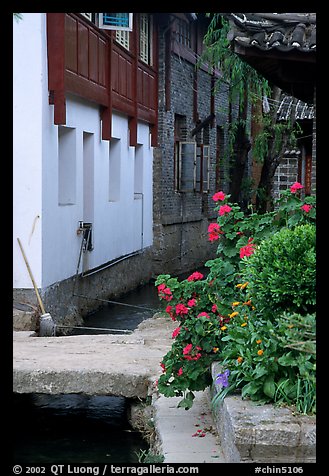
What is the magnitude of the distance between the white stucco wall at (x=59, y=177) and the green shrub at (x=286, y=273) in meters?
5.37

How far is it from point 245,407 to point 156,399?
1863 mm

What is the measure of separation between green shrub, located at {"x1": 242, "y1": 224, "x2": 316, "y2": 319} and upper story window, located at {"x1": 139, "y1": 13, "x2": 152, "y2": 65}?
37.7 feet

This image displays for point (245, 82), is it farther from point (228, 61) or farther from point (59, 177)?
point (59, 177)

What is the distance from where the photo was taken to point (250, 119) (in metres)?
24.1

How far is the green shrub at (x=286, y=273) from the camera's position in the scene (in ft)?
15.6

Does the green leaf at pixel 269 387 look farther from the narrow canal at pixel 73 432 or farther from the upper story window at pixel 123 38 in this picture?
the upper story window at pixel 123 38

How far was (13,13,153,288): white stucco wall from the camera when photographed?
9.83 meters

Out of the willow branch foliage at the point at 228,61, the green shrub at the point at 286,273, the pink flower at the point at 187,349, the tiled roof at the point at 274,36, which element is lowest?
the pink flower at the point at 187,349

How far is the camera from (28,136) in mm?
9844

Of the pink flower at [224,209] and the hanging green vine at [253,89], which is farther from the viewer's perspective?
the hanging green vine at [253,89]

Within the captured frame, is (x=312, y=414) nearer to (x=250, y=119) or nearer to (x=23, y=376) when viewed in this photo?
(x=23, y=376)

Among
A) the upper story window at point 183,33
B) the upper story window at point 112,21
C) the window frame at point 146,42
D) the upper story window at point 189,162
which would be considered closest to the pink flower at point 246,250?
A: the upper story window at point 112,21

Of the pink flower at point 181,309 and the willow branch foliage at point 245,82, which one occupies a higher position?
the willow branch foliage at point 245,82

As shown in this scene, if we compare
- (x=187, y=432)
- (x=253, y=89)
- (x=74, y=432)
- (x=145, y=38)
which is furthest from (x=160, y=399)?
(x=253, y=89)
